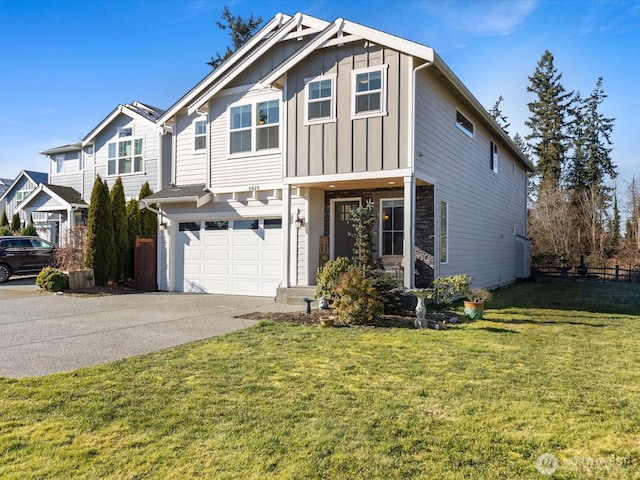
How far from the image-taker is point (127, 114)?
1939cm

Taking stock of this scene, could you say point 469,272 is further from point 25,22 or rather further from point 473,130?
point 25,22

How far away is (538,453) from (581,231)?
1195 inches

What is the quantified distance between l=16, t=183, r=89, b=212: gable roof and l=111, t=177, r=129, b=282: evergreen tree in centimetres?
572

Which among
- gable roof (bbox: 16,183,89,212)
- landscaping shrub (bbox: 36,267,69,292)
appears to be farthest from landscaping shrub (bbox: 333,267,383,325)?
gable roof (bbox: 16,183,89,212)

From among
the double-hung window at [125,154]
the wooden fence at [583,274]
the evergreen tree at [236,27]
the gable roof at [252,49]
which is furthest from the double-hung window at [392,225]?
the evergreen tree at [236,27]

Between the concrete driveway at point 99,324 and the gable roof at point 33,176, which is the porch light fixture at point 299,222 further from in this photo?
the gable roof at point 33,176

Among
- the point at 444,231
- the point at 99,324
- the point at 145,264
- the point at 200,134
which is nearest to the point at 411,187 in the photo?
the point at 444,231

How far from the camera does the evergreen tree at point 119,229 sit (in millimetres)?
15539

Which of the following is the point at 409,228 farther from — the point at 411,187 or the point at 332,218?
the point at 332,218

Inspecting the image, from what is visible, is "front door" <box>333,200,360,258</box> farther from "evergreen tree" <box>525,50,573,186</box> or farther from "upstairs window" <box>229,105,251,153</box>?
"evergreen tree" <box>525,50,573,186</box>

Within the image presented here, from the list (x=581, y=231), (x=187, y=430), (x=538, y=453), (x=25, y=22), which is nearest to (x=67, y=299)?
(x=25, y=22)

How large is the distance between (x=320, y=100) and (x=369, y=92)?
1280 mm

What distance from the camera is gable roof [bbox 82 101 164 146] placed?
1919 centimetres

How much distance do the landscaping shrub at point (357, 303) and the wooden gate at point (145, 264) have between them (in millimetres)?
8445
